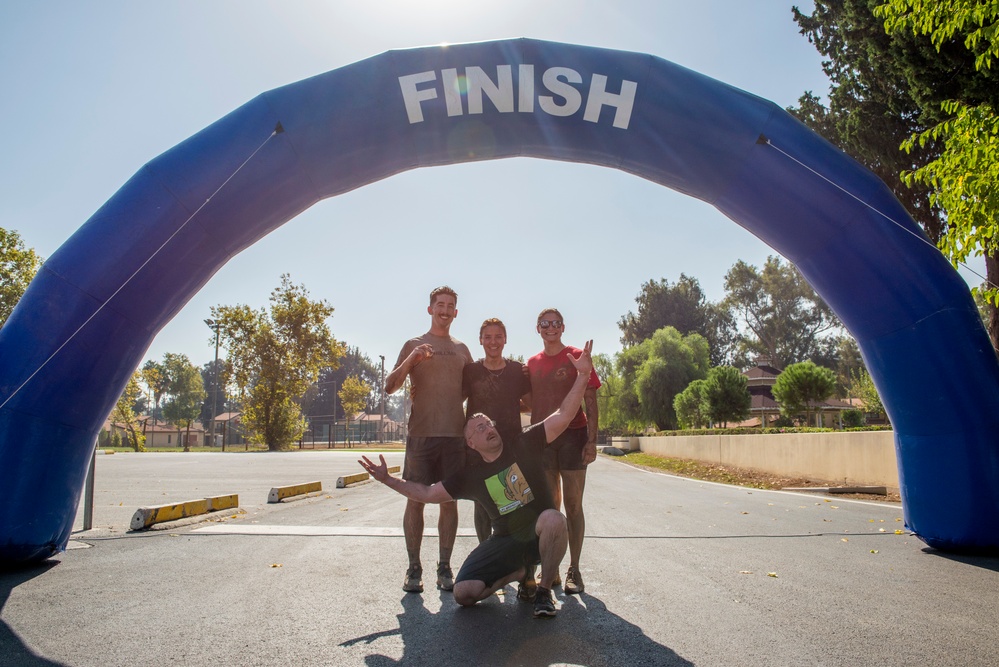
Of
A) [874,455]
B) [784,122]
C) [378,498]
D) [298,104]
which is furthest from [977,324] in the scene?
[378,498]

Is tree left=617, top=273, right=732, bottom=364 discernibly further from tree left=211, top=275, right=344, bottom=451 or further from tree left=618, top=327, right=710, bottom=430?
tree left=211, top=275, right=344, bottom=451

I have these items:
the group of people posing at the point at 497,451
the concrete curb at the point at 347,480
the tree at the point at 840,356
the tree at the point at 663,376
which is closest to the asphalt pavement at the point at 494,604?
the group of people posing at the point at 497,451

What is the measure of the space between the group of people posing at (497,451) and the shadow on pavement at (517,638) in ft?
0.47

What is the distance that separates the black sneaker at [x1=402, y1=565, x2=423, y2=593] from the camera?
4113 mm

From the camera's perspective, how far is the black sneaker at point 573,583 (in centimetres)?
410

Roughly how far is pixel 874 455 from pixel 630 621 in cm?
1003

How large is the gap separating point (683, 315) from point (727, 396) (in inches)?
1368

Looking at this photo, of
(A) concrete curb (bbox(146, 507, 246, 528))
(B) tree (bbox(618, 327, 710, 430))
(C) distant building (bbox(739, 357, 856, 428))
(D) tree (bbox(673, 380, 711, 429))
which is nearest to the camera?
(A) concrete curb (bbox(146, 507, 246, 528))

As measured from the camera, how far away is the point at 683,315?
6388 cm

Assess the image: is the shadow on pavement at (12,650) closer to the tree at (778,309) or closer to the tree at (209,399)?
the tree at (778,309)

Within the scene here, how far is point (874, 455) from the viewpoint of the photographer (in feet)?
37.3

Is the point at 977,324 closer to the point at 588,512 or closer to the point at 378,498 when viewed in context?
the point at 588,512

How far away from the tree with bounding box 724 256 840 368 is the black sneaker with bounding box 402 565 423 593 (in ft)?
Result: 190

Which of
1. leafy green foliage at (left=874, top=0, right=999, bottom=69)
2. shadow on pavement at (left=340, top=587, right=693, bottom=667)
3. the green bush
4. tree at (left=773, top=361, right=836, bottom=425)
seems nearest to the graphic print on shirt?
shadow on pavement at (left=340, top=587, right=693, bottom=667)
